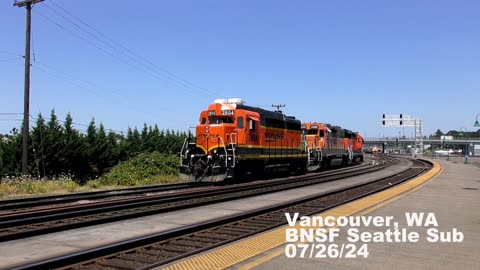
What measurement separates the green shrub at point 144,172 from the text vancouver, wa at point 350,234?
1566 centimetres

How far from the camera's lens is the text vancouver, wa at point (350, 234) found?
24.2 feet

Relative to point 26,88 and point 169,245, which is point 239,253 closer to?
point 169,245

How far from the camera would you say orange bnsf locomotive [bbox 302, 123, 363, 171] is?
34250mm

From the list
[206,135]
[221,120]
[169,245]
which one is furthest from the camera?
[221,120]

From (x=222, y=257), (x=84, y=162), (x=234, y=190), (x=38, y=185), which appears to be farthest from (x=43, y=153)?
(x=222, y=257)

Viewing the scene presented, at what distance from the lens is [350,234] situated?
344 inches

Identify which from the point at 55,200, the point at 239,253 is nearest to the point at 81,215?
the point at 55,200

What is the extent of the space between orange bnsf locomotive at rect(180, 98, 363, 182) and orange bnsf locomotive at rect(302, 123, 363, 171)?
437 cm

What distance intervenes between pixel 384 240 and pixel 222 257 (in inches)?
122

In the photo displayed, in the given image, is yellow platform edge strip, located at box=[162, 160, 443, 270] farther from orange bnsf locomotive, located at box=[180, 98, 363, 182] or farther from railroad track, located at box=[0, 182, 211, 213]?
orange bnsf locomotive, located at box=[180, 98, 363, 182]

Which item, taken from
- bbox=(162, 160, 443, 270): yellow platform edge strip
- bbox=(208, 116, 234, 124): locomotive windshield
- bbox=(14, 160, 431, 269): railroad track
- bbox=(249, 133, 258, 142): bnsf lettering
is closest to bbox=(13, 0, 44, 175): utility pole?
bbox=(208, 116, 234, 124): locomotive windshield

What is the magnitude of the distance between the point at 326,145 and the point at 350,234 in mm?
28140

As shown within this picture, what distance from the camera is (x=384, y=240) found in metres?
8.30

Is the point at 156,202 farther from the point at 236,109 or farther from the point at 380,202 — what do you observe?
the point at 236,109
